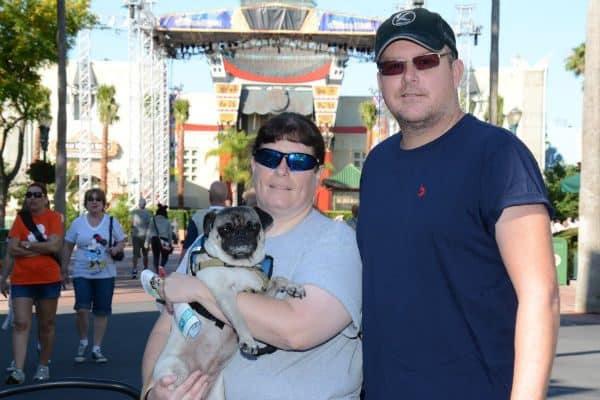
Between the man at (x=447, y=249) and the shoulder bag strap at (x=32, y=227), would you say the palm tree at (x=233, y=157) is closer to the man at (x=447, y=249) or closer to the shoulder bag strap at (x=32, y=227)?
the shoulder bag strap at (x=32, y=227)

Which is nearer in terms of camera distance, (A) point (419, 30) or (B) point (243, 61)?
(A) point (419, 30)

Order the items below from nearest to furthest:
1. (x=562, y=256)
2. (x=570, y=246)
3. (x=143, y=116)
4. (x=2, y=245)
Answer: (x=562, y=256) → (x=2, y=245) → (x=570, y=246) → (x=143, y=116)

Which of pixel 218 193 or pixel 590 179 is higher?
pixel 590 179

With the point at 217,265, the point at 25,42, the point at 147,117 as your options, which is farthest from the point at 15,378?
the point at 147,117

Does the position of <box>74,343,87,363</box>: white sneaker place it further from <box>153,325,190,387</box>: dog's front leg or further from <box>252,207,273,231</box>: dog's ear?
<box>252,207,273,231</box>: dog's ear

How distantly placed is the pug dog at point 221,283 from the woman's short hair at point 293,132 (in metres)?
0.30

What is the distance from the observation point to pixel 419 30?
3.18 meters

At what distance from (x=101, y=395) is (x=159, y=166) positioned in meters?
54.4

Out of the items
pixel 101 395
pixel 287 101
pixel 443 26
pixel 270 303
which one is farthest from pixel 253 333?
pixel 287 101

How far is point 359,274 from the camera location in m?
3.46

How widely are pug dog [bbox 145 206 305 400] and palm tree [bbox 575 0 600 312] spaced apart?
1541 cm

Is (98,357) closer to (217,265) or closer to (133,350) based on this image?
(133,350)

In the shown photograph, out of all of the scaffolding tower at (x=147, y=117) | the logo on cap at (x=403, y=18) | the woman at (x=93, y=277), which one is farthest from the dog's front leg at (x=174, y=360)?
the scaffolding tower at (x=147, y=117)

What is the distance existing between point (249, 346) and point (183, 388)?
341 mm
